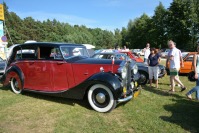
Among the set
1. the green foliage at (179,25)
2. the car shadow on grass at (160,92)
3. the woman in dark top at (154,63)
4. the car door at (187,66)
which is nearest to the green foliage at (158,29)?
the green foliage at (179,25)

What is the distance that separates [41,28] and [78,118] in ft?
236

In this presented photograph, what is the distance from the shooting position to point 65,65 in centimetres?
643

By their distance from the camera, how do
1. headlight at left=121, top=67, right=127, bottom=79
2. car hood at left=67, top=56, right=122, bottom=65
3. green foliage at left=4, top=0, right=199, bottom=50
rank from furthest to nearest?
1. green foliage at left=4, top=0, right=199, bottom=50
2. car hood at left=67, top=56, right=122, bottom=65
3. headlight at left=121, top=67, right=127, bottom=79

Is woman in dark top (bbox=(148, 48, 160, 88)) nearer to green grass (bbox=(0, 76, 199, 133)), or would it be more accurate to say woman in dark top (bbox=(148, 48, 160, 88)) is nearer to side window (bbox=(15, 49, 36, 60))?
green grass (bbox=(0, 76, 199, 133))

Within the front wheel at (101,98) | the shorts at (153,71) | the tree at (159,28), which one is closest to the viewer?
the front wheel at (101,98)

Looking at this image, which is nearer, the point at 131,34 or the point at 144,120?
the point at 144,120

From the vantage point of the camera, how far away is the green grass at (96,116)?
188 inches

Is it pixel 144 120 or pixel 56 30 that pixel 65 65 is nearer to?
pixel 144 120

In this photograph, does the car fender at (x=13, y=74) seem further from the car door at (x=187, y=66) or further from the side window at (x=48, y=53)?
the car door at (x=187, y=66)

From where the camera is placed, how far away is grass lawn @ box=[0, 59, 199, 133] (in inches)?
188

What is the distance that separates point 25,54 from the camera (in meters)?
7.59

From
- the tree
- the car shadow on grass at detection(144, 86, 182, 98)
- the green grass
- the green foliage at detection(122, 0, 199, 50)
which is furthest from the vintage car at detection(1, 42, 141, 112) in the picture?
the tree

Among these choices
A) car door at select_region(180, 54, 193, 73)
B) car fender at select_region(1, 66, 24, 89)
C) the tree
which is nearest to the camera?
car fender at select_region(1, 66, 24, 89)

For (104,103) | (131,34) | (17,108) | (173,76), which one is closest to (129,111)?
(104,103)
